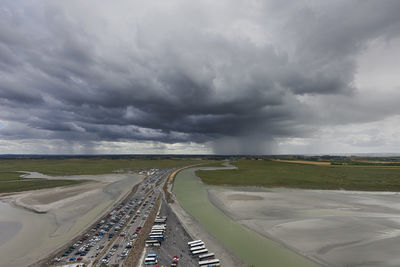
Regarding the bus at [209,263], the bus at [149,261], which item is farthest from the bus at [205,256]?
the bus at [149,261]

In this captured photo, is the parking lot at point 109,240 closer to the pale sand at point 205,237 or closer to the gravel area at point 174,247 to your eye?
the gravel area at point 174,247

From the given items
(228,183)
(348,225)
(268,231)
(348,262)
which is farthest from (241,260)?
(228,183)

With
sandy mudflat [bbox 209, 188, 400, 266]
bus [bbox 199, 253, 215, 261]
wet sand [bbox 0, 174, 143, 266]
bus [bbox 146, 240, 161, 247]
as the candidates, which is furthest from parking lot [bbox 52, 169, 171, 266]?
sandy mudflat [bbox 209, 188, 400, 266]

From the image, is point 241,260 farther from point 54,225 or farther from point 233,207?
point 54,225

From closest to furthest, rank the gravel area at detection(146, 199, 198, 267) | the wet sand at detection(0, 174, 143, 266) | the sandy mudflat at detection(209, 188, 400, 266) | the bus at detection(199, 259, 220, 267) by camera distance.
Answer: the bus at detection(199, 259, 220, 267), the gravel area at detection(146, 199, 198, 267), the sandy mudflat at detection(209, 188, 400, 266), the wet sand at detection(0, 174, 143, 266)

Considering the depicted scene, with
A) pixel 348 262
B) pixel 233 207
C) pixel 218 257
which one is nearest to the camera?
pixel 348 262

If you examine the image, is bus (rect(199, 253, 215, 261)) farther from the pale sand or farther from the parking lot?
the parking lot
